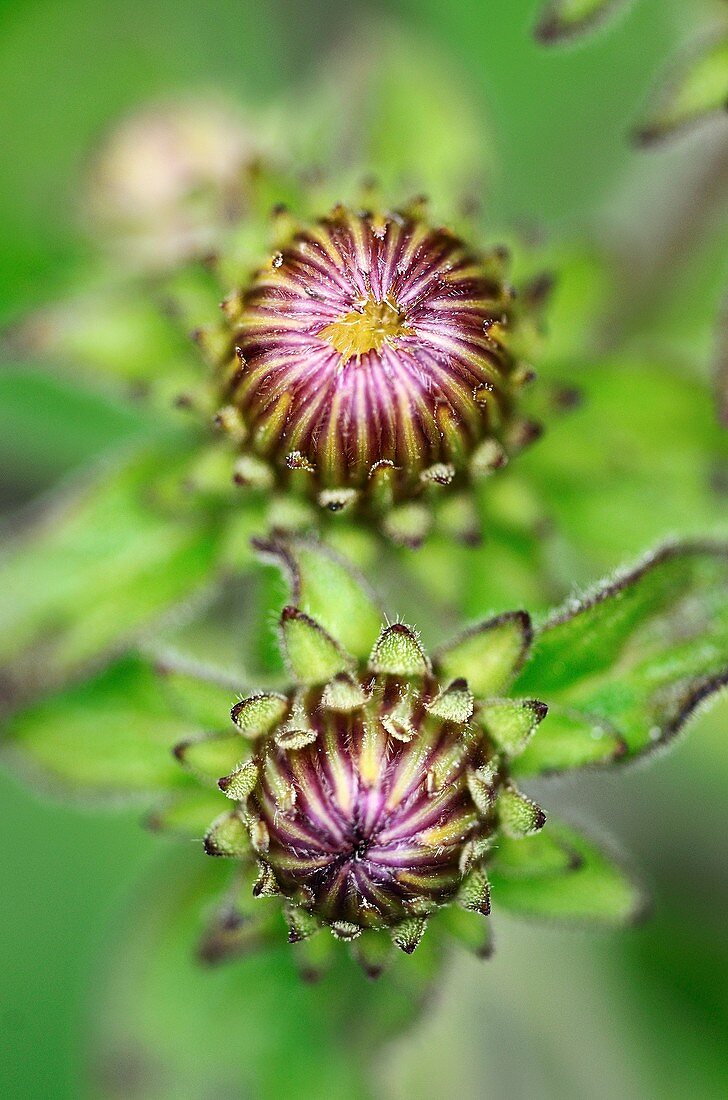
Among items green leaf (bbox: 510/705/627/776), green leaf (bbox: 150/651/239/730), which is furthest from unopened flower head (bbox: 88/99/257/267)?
green leaf (bbox: 510/705/627/776)

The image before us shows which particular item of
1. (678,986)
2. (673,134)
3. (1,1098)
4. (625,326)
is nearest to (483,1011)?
(678,986)

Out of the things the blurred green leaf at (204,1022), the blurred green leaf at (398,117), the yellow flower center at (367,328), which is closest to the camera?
the yellow flower center at (367,328)

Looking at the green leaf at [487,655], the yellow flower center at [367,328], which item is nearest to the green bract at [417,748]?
the green leaf at [487,655]

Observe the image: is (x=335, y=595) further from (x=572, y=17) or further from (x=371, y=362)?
(x=572, y=17)

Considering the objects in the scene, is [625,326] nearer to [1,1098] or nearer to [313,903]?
[313,903]

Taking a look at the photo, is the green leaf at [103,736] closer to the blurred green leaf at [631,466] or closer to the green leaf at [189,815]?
the green leaf at [189,815]
